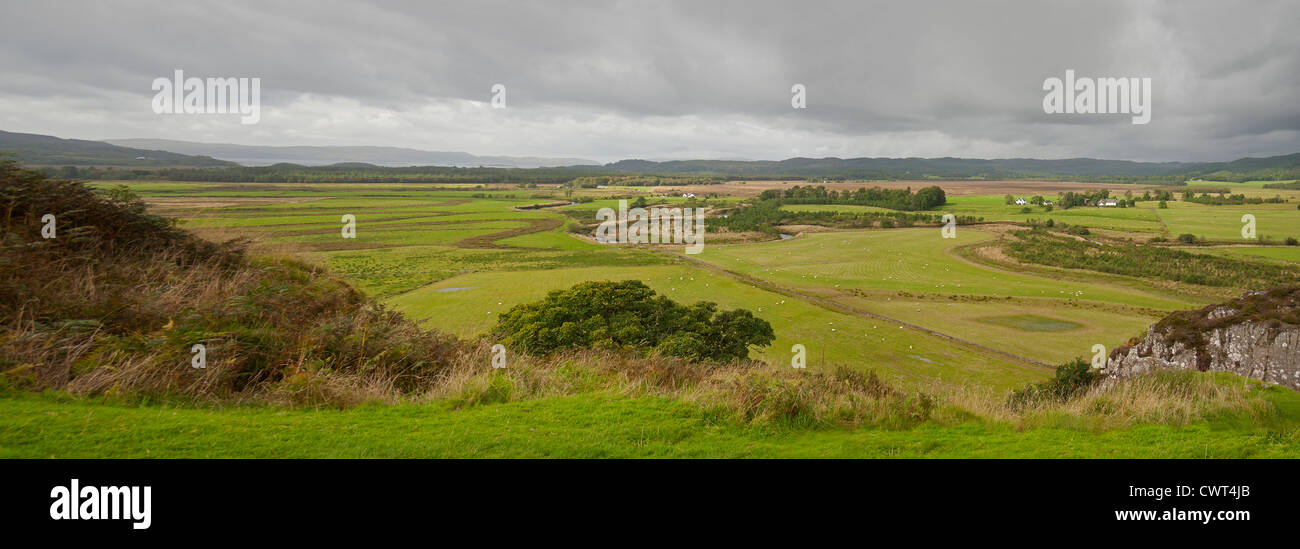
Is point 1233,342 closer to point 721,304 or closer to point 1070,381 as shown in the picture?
point 1070,381

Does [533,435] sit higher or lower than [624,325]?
higher

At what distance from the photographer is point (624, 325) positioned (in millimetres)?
21031

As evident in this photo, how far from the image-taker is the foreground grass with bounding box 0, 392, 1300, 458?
5.28 meters

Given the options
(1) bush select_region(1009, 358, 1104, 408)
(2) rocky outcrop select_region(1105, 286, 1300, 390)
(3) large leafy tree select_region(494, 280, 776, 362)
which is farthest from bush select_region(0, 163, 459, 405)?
(2) rocky outcrop select_region(1105, 286, 1300, 390)

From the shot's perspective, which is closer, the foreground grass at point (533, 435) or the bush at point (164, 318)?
the foreground grass at point (533, 435)

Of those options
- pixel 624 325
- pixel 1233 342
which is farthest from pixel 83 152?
pixel 1233 342

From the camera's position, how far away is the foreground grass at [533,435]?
5281 mm

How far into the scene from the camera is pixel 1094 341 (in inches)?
1515

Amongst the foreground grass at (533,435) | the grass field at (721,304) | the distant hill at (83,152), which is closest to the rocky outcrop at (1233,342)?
the grass field at (721,304)

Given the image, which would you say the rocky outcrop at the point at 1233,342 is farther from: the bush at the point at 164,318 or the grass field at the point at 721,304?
the bush at the point at 164,318

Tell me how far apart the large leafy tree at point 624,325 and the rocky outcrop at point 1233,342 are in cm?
1236

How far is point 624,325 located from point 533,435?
1493 cm
